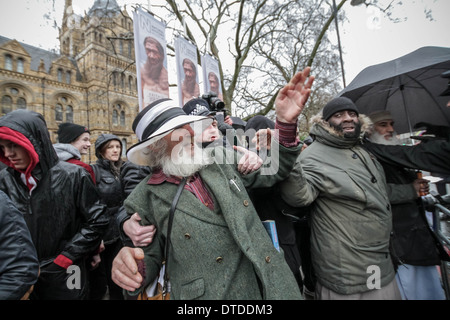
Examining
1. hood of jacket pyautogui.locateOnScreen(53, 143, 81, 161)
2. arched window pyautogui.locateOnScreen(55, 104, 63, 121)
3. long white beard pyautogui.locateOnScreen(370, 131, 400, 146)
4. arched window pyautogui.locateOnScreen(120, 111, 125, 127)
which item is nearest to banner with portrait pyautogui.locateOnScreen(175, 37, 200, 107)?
hood of jacket pyautogui.locateOnScreen(53, 143, 81, 161)

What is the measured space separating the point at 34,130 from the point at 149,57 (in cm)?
281

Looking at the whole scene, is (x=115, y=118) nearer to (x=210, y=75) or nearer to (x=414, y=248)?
(x=210, y=75)

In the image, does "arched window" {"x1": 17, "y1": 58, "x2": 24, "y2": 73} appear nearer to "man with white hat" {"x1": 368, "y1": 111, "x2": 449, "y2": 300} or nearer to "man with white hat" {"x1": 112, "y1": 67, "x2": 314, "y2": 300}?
"man with white hat" {"x1": 112, "y1": 67, "x2": 314, "y2": 300}

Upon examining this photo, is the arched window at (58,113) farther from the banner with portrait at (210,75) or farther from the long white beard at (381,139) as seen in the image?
the long white beard at (381,139)

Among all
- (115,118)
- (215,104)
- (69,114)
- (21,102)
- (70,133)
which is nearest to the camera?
(215,104)

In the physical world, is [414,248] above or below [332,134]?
below

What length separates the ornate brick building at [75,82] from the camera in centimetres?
2272

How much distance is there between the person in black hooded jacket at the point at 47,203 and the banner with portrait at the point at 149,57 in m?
2.00

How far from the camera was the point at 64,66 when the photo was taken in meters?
27.1

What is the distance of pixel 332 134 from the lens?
6.23ft

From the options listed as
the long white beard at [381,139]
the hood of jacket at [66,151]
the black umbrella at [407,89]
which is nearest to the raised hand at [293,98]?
the black umbrella at [407,89]

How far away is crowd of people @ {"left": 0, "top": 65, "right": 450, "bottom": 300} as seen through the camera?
4.04 ft

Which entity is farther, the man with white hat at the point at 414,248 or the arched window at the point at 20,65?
the arched window at the point at 20,65

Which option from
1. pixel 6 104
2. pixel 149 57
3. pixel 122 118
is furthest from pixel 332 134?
pixel 122 118
